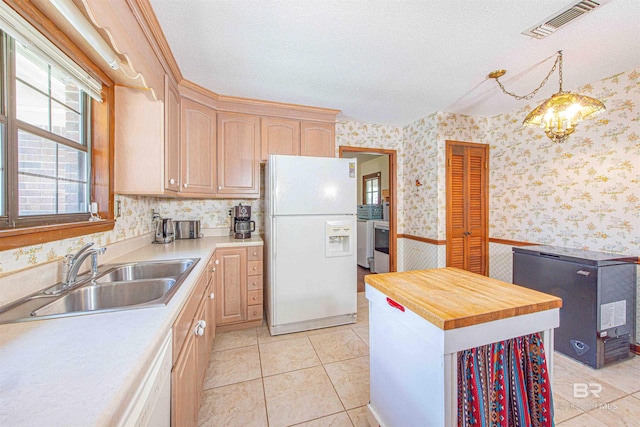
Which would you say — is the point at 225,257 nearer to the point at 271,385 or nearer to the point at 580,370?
the point at 271,385

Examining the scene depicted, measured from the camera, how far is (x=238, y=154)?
2.73 metres

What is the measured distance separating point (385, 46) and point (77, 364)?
2.19m

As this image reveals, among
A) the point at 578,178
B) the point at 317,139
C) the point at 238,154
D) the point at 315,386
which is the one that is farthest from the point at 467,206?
the point at 238,154

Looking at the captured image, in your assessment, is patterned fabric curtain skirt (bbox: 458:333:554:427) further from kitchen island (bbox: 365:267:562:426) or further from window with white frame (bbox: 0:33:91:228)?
window with white frame (bbox: 0:33:91:228)

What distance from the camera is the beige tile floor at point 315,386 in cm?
154

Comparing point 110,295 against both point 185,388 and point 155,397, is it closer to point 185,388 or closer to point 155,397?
point 185,388

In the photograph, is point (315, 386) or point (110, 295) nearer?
point (110, 295)

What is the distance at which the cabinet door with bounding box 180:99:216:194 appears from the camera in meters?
2.39

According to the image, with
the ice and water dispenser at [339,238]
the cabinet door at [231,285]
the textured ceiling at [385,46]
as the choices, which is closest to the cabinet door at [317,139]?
the textured ceiling at [385,46]

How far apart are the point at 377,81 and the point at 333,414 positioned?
8.25ft

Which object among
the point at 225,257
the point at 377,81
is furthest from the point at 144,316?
the point at 377,81

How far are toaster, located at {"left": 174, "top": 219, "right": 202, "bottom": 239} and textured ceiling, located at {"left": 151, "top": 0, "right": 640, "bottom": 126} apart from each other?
136cm

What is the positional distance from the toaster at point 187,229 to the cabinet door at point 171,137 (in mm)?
604

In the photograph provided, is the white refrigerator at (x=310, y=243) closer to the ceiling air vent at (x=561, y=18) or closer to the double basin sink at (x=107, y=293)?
the double basin sink at (x=107, y=293)
